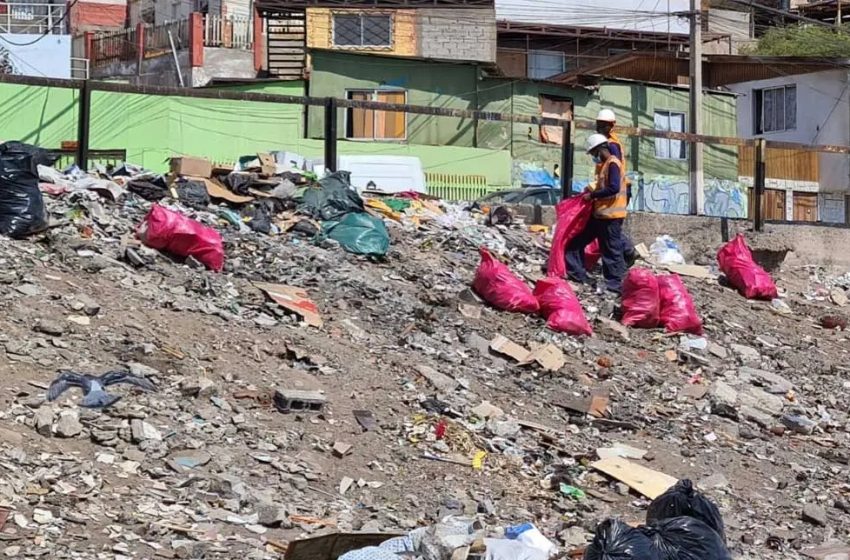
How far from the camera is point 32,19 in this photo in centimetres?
3694

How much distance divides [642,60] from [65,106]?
1643 centimetres

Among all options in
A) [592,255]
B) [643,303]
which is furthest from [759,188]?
[643,303]

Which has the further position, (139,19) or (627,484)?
(139,19)

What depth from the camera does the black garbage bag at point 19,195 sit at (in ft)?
29.5

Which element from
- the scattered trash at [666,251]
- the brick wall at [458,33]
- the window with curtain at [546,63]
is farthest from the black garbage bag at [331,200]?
the window with curtain at [546,63]

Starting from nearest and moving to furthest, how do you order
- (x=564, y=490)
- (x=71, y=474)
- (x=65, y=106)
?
(x=71, y=474)
(x=564, y=490)
(x=65, y=106)

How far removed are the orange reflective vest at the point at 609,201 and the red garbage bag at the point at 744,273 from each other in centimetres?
190

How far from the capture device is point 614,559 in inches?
187

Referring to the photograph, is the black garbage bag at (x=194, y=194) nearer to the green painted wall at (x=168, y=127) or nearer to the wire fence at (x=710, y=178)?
the wire fence at (x=710, y=178)

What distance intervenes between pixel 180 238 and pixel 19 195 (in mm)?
1084

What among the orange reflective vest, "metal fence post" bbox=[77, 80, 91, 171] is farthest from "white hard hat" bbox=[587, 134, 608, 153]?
"metal fence post" bbox=[77, 80, 91, 171]

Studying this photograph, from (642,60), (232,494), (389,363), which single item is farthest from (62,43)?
(232,494)

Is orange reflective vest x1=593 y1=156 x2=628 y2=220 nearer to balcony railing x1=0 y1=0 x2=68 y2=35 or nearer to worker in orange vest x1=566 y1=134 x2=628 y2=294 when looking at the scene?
worker in orange vest x1=566 y1=134 x2=628 y2=294

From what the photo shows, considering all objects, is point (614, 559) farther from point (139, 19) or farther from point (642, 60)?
point (139, 19)
